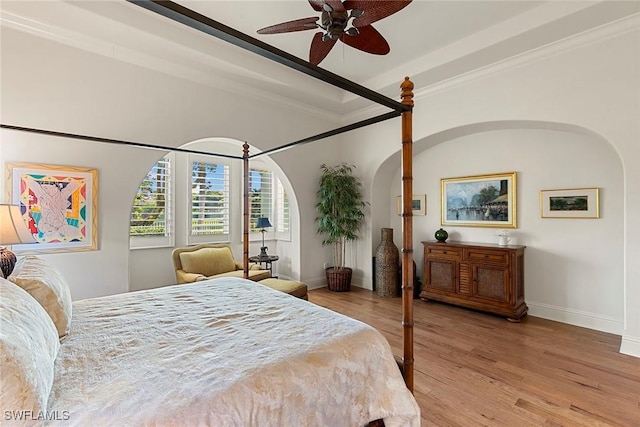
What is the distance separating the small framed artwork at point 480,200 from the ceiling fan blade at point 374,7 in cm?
300

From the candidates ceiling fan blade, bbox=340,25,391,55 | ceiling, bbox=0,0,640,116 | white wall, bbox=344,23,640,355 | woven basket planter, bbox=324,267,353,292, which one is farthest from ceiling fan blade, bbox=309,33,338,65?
woven basket planter, bbox=324,267,353,292

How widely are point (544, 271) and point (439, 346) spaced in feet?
6.30

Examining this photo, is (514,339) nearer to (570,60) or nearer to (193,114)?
(570,60)

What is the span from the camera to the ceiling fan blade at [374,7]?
6.03 feet

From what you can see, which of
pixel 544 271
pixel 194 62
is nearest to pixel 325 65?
pixel 194 62

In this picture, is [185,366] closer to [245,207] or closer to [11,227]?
[11,227]

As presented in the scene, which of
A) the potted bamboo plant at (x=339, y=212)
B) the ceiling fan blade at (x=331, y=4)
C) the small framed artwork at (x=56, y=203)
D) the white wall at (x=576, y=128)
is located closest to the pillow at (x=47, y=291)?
the small framed artwork at (x=56, y=203)

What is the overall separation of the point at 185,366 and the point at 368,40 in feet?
8.22

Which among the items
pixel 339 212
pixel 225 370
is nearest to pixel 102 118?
pixel 225 370

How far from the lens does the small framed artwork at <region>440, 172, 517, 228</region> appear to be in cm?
399

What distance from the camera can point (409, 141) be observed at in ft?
5.65

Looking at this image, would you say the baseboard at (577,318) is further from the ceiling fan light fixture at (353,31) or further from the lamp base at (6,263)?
the lamp base at (6,263)

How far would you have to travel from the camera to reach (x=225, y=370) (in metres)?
1.19

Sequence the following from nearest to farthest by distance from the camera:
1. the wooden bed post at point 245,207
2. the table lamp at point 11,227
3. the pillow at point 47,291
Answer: the pillow at point 47,291
the table lamp at point 11,227
the wooden bed post at point 245,207
